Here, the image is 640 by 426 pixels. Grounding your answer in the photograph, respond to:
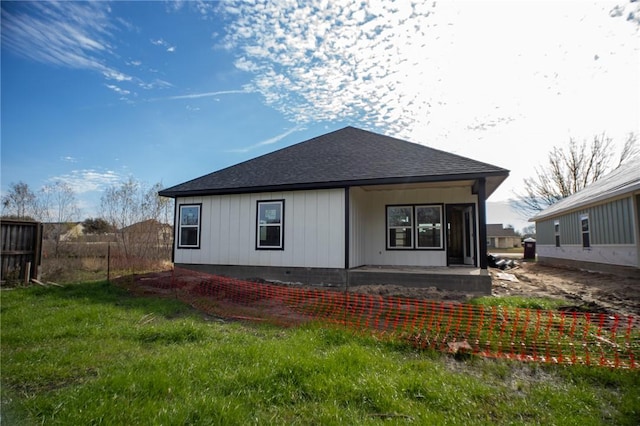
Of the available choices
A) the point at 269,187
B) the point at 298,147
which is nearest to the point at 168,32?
the point at 269,187

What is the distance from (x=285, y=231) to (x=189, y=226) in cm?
380

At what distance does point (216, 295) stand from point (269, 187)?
3.53 meters

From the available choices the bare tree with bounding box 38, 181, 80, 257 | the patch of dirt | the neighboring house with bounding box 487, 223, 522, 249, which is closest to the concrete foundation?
the patch of dirt

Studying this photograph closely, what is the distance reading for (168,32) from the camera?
6.52 meters

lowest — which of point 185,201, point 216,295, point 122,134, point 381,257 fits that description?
point 216,295

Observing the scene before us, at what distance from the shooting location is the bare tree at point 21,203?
1589cm

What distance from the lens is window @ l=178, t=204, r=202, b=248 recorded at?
440 inches

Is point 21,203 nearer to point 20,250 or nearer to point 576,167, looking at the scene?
point 20,250

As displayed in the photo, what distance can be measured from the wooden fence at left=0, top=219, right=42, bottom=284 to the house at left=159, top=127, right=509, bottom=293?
4.04 metres

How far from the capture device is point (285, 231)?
986 centimetres

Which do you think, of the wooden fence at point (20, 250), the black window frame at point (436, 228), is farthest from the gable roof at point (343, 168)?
the wooden fence at point (20, 250)

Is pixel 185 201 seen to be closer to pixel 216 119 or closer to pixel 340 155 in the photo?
pixel 216 119

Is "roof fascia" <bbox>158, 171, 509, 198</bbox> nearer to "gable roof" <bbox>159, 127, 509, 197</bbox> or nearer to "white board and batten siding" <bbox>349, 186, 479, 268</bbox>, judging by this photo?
"gable roof" <bbox>159, 127, 509, 197</bbox>

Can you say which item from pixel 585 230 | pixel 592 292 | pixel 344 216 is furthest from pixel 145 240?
pixel 585 230
